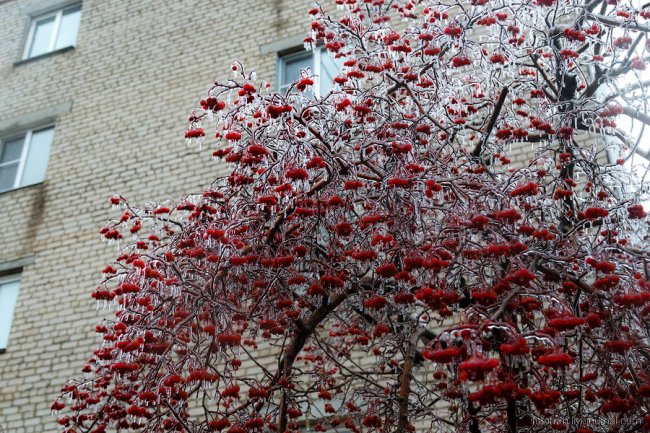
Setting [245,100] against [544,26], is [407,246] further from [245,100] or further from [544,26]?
[544,26]

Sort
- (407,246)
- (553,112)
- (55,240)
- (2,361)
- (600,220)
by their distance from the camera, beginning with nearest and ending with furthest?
1. (407,246)
2. (600,220)
3. (553,112)
4. (2,361)
5. (55,240)

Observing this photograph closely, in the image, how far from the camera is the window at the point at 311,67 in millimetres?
8273

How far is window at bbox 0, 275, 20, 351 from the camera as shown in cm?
823

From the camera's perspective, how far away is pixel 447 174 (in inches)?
169

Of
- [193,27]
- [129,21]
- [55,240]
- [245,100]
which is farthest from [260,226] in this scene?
[129,21]

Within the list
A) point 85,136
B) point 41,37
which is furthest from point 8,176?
point 41,37

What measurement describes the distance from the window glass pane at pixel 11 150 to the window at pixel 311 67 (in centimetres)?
411

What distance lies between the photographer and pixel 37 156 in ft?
31.0

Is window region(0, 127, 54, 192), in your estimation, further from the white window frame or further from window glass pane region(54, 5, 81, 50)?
the white window frame

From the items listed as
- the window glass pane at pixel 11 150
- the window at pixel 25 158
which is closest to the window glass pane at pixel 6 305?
the window at pixel 25 158

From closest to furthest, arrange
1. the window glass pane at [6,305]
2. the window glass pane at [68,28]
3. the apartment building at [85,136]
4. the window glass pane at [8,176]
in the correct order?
1. the apartment building at [85,136]
2. the window glass pane at [6,305]
3. the window glass pane at [8,176]
4. the window glass pane at [68,28]

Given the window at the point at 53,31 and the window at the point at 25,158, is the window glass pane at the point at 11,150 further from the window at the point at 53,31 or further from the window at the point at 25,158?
the window at the point at 53,31

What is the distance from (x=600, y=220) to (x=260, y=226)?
2.15 metres

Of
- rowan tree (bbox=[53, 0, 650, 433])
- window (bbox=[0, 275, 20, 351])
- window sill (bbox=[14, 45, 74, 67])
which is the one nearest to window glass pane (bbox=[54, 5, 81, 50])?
window sill (bbox=[14, 45, 74, 67])
